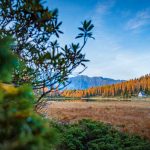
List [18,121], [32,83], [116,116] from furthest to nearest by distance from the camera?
[116,116]
[32,83]
[18,121]

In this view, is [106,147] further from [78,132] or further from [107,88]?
[107,88]

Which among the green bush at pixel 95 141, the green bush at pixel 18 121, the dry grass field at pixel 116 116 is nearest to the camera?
the green bush at pixel 18 121

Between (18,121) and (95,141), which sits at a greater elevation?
(18,121)

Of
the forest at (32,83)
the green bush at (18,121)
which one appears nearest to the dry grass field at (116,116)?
the forest at (32,83)

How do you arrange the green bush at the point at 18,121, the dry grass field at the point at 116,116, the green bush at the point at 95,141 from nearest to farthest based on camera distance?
the green bush at the point at 18,121 → the green bush at the point at 95,141 → the dry grass field at the point at 116,116

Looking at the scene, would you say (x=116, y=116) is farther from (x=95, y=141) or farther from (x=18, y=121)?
(x=18, y=121)

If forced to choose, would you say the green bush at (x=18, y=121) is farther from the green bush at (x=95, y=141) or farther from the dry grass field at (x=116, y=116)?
the green bush at (x=95, y=141)

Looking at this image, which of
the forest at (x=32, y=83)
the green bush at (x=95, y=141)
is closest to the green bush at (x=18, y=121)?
the forest at (x=32, y=83)

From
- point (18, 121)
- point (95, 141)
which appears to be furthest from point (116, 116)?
point (18, 121)

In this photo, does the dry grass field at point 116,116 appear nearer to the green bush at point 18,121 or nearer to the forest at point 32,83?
the forest at point 32,83

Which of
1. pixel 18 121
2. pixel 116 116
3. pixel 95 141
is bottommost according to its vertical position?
pixel 95 141

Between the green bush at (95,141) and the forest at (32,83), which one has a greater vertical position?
the forest at (32,83)

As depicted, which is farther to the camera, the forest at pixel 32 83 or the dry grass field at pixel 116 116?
the dry grass field at pixel 116 116

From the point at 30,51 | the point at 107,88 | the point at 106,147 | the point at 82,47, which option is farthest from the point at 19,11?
the point at 107,88
